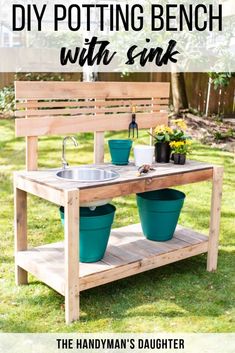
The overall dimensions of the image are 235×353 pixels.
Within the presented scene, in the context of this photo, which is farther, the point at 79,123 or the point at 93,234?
the point at 79,123

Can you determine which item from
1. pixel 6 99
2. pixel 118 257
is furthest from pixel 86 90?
pixel 6 99

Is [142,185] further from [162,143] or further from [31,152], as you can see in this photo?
[31,152]

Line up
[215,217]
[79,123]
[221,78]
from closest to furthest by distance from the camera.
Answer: [79,123]
[215,217]
[221,78]

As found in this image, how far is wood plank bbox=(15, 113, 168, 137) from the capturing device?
286cm

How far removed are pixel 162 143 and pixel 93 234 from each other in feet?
2.86

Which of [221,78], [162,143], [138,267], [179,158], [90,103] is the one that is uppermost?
[221,78]

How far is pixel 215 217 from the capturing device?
3240mm

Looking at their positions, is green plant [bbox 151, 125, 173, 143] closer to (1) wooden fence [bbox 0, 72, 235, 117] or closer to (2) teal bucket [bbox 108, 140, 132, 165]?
(2) teal bucket [bbox 108, 140, 132, 165]

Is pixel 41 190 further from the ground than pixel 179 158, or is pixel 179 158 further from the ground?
pixel 179 158

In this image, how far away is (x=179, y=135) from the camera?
3297 mm

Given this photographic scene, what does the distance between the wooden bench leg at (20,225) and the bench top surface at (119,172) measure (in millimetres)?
150

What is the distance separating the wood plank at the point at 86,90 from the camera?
2.81 meters

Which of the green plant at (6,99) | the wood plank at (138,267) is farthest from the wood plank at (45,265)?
the green plant at (6,99)

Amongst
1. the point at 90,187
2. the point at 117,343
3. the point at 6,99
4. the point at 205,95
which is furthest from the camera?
the point at 205,95
